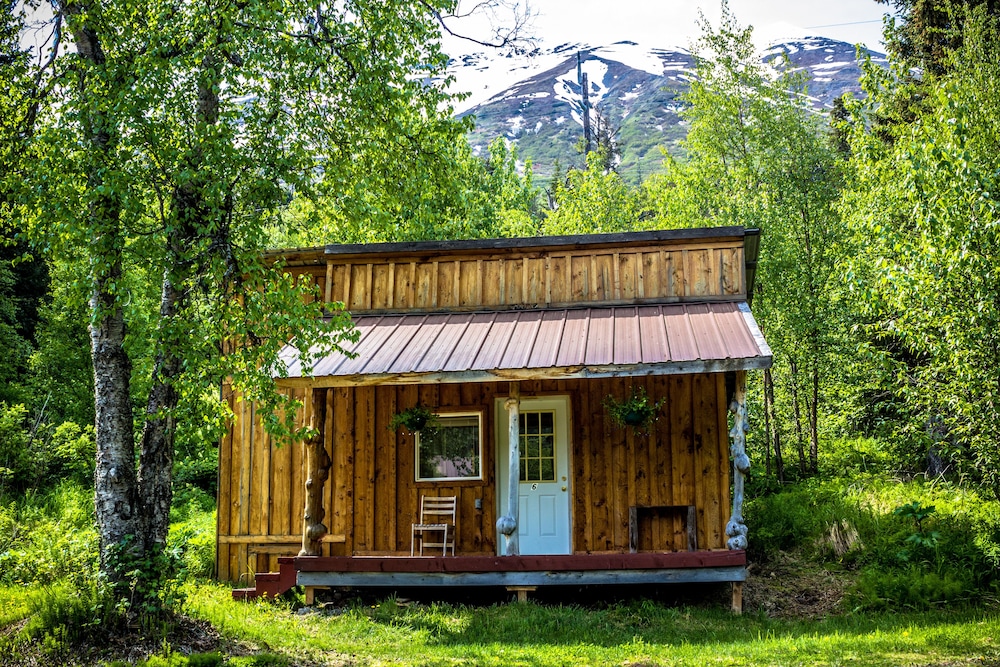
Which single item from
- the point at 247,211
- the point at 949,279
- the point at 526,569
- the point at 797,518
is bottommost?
the point at 526,569

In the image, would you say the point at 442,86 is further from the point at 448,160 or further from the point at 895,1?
the point at 895,1

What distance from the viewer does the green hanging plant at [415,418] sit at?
39.9 ft

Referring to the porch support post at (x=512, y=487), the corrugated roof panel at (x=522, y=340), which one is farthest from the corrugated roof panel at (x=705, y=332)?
the porch support post at (x=512, y=487)

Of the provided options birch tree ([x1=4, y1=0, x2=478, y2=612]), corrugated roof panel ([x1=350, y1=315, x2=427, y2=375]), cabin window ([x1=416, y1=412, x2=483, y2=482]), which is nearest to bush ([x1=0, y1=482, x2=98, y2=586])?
birch tree ([x1=4, y1=0, x2=478, y2=612])

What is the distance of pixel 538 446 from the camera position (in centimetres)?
1231

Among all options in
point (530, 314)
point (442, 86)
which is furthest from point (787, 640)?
point (442, 86)

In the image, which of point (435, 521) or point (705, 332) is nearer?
point (705, 332)

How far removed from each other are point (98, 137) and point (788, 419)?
16.4 meters

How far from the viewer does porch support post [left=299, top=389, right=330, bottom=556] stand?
11305 millimetres

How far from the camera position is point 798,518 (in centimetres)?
1432

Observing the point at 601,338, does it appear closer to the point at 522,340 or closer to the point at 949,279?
the point at 522,340

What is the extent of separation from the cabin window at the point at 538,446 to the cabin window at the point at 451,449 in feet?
2.10

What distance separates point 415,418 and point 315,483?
→ 1.64m

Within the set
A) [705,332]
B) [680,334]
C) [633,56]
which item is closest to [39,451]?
[680,334]
